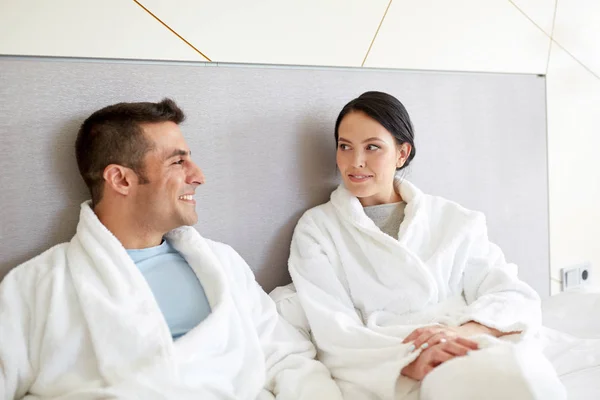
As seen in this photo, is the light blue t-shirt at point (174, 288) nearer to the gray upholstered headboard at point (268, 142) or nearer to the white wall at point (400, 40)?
the gray upholstered headboard at point (268, 142)

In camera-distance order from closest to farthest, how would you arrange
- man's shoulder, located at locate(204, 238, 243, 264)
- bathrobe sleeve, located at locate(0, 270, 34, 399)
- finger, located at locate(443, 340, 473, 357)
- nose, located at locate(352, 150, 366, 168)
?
bathrobe sleeve, located at locate(0, 270, 34, 399) → finger, located at locate(443, 340, 473, 357) → man's shoulder, located at locate(204, 238, 243, 264) → nose, located at locate(352, 150, 366, 168)

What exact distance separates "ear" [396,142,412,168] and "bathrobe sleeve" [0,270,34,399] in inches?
44.9

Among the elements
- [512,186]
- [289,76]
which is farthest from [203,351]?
[512,186]

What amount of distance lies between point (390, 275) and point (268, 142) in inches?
21.3

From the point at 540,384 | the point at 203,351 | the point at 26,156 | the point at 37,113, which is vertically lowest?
the point at 203,351

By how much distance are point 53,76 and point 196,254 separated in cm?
57

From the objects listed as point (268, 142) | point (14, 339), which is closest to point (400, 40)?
point (268, 142)

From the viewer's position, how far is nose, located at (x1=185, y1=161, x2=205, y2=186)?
5.20 feet

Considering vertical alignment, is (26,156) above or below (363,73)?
below

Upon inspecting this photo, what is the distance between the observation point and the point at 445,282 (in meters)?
1.87

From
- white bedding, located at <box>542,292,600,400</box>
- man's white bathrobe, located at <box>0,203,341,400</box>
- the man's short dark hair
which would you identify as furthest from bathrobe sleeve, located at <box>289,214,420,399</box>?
the man's short dark hair

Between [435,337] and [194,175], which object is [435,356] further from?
[194,175]

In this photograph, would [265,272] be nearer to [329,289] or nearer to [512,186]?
[329,289]

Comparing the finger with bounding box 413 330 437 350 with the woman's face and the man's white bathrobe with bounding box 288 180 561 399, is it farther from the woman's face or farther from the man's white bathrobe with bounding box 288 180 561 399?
the woman's face
